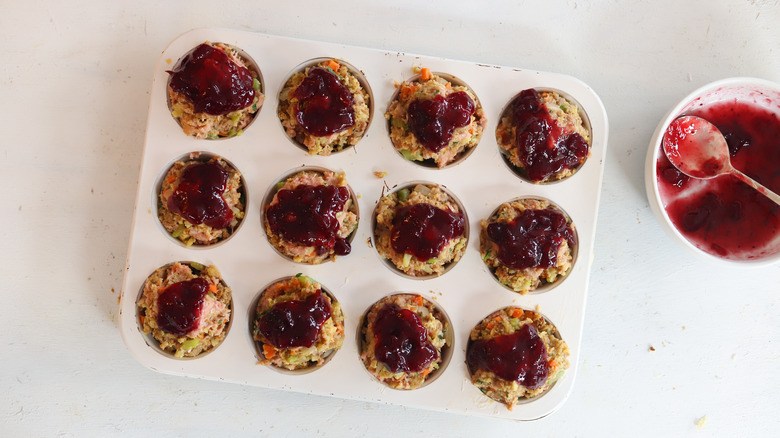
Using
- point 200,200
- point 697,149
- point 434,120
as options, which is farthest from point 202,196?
point 697,149

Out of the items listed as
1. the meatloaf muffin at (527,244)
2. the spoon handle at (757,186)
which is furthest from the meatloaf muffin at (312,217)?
the spoon handle at (757,186)

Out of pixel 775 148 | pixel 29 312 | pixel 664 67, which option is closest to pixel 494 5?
pixel 664 67

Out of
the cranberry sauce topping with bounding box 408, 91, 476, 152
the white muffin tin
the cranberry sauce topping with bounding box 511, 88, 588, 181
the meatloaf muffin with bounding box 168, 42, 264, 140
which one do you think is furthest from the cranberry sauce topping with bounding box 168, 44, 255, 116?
the cranberry sauce topping with bounding box 511, 88, 588, 181

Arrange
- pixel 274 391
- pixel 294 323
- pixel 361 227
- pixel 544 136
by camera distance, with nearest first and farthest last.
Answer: pixel 294 323, pixel 544 136, pixel 361 227, pixel 274 391

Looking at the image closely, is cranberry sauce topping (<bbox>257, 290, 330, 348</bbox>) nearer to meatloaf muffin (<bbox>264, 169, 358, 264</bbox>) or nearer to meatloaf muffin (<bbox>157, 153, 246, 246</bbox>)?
meatloaf muffin (<bbox>264, 169, 358, 264</bbox>)

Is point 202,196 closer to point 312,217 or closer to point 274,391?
point 312,217

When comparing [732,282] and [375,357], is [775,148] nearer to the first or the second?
[732,282]
